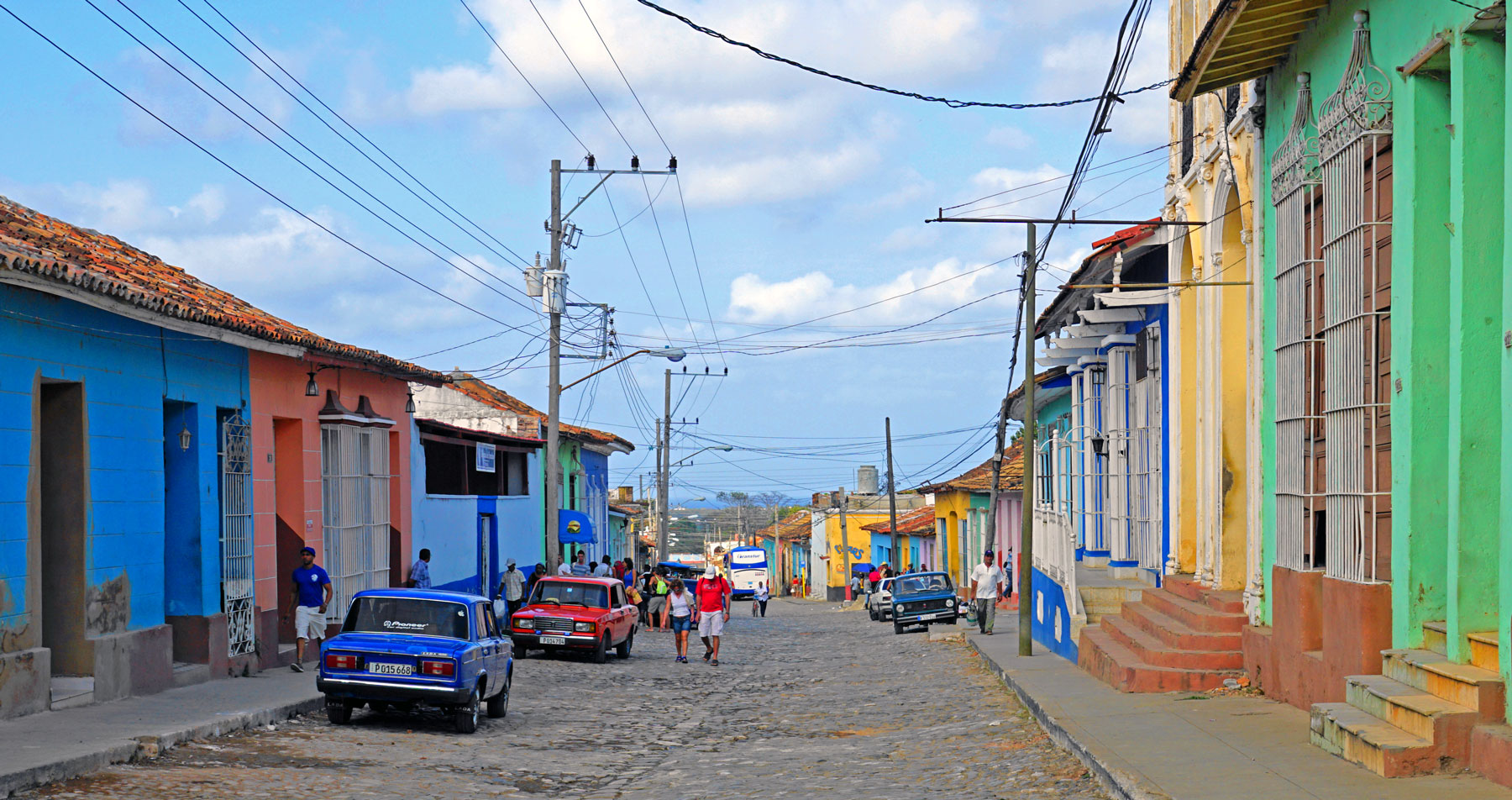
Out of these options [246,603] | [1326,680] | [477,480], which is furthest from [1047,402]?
[1326,680]

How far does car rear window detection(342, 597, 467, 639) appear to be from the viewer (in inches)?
549

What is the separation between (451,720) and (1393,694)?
9.15 m

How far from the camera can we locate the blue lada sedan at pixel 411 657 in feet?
43.8

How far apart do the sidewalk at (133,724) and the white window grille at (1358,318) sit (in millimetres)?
9082

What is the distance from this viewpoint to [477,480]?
31828 mm

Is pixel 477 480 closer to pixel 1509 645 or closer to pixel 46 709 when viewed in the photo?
pixel 46 709

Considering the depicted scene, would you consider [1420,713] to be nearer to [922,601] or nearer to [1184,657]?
[1184,657]

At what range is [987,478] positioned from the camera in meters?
46.6

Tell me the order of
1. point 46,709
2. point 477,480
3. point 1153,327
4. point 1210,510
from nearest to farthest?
point 46,709 < point 1210,510 < point 1153,327 < point 477,480

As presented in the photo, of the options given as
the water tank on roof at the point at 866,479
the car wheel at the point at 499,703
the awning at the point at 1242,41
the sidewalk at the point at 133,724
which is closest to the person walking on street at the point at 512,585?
the sidewalk at the point at 133,724

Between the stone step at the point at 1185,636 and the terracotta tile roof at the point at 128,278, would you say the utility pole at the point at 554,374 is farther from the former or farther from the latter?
the stone step at the point at 1185,636

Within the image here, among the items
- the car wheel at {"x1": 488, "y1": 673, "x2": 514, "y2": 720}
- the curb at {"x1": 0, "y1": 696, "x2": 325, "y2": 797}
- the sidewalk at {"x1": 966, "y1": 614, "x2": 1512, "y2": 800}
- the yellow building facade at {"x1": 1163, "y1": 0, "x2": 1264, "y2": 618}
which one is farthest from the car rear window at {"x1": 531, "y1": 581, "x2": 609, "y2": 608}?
the sidewalk at {"x1": 966, "y1": 614, "x2": 1512, "y2": 800}

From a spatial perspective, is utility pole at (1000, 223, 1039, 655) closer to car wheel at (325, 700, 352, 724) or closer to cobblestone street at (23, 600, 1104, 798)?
cobblestone street at (23, 600, 1104, 798)

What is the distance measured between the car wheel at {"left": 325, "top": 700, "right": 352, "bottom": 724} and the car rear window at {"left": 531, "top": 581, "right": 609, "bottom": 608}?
30.2 ft
